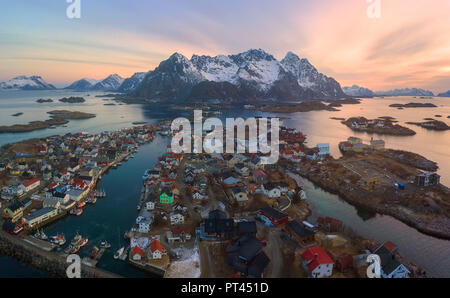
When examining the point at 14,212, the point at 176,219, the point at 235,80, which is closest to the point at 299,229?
the point at 176,219

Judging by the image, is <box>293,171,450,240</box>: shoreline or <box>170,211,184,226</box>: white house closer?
<box>293,171,450,240</box>: shoreline

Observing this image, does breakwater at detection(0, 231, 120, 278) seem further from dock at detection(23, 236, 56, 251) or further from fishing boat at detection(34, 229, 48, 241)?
fishing boat at detection(34, 229, 48, 241)

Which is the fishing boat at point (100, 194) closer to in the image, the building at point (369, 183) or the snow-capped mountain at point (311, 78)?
the building at point (369, 183)

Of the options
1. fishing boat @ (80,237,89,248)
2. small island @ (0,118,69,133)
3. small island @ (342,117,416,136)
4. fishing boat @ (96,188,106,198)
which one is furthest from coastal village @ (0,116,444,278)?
small island @ (342,117,416,136)

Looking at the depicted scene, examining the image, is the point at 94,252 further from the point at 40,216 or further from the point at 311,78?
the point at 311,78

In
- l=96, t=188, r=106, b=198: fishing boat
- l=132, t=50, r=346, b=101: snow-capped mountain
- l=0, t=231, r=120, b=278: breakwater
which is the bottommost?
l=0, t=231, r=120, b=278: breakwater

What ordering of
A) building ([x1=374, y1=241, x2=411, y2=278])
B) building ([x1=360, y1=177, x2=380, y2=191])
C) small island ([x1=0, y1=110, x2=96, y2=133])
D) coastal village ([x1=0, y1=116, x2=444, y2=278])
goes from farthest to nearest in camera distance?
1. small island ([x1=0, y1=110, x2=96, y2=133])
2. building ([x1=360, y1=177, x2=380, y2=191])
3. coastal village ([x1=0, y1=116, x2=444, y2=278])
4. building ([x1=374, y1=241, x2=411, y2=278])

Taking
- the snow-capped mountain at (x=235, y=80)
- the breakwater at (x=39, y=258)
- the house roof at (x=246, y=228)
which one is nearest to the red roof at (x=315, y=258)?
the house roof at (x=246, y=228)

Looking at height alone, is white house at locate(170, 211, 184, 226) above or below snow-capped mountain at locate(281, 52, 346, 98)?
below
